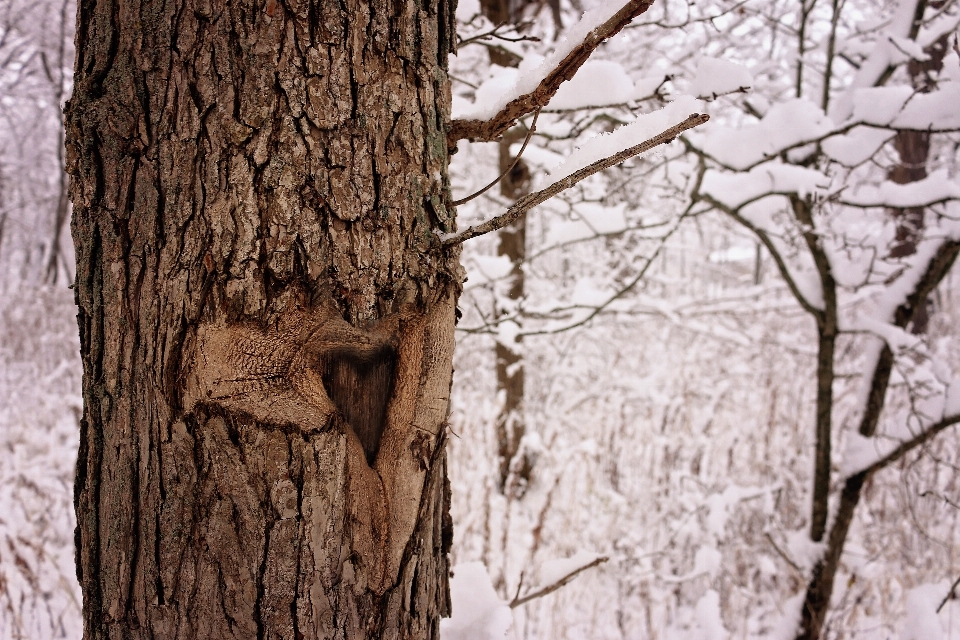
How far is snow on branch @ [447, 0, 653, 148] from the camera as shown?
73 centimetres

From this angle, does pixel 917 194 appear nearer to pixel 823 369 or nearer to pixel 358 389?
pixel 823 369

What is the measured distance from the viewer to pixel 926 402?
7.39 feet

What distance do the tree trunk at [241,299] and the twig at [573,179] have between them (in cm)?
8

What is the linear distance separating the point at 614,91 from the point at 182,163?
1.31 m

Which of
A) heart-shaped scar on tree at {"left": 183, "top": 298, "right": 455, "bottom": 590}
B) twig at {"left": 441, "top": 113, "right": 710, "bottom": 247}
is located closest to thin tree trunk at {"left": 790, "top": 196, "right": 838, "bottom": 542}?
twig at {"left": 441, "top": 113, "right": 710, "bottom": 247}

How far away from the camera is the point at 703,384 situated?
5.52m

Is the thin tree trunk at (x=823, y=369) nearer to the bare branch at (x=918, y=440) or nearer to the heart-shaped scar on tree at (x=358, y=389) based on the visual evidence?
the bare branch at (x=918, y=440)

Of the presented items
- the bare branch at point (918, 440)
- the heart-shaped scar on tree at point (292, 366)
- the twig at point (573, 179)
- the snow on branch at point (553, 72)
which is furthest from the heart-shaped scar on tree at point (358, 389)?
the bare branch at point (918, 440)

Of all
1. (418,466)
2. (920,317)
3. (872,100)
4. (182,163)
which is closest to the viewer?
(182,163)

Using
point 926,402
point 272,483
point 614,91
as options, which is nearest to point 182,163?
point 272,483

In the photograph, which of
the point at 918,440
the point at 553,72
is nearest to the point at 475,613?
the point at 553,72

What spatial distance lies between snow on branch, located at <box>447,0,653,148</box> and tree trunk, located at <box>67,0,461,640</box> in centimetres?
12

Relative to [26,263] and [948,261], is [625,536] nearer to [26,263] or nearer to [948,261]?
[948,261]

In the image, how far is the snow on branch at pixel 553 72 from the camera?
0.73 meters
